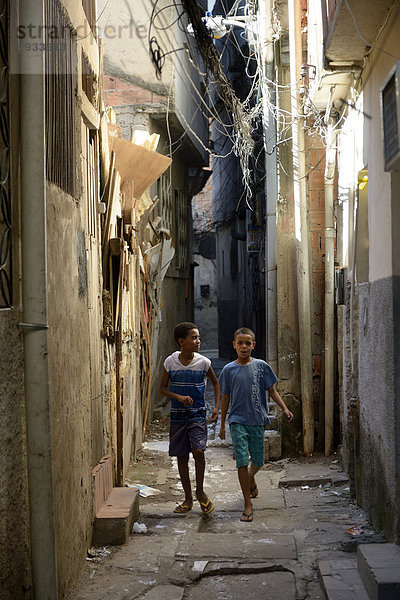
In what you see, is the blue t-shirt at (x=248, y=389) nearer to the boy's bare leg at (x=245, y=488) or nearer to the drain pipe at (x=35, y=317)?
the boy's bare leg at (x=245, y=488)

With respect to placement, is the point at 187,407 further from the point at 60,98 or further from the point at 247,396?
the point at 60,98

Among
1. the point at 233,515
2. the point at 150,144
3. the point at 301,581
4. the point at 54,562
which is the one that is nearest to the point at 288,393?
the point at 233,515

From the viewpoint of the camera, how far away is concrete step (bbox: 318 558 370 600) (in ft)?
13.1

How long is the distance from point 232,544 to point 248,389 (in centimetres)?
150

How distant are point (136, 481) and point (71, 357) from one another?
348 cm

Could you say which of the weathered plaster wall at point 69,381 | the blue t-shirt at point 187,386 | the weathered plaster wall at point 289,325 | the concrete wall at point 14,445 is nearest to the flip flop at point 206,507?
the blue t-shirt at point 187,386

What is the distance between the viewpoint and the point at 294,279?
8961 millimetres

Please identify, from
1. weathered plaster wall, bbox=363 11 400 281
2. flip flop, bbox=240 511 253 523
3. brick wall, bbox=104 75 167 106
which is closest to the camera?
weathered plaster wall, bbox=363 11 400 281

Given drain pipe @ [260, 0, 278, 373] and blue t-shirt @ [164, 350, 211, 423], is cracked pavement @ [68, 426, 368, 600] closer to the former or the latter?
blue t-shirt @ [164, 350, 211, 423]

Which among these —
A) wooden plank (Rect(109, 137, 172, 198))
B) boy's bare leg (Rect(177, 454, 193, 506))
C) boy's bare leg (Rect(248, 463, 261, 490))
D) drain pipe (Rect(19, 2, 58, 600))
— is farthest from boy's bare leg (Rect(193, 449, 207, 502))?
wooden plank (Rect(109, 137, 172, 198))

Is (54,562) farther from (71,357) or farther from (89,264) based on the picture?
(89,264)

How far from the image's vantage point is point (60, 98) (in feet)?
15.2

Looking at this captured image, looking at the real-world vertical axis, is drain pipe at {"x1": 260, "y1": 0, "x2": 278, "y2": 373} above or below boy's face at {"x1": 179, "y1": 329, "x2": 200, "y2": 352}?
above

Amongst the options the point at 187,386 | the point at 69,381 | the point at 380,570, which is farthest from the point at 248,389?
the point at 380,570
